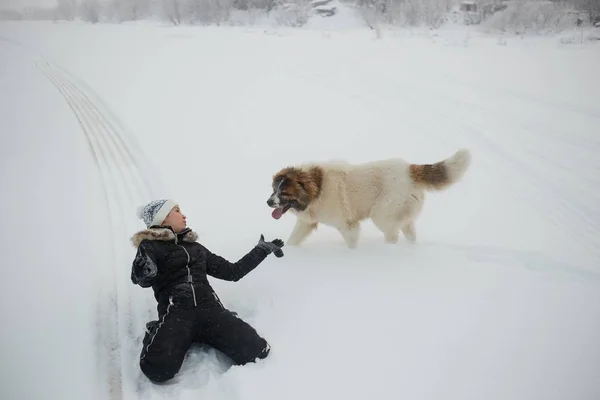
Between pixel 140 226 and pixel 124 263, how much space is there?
92cm

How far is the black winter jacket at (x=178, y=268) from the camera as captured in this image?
9.94 feet

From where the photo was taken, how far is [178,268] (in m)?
3.15

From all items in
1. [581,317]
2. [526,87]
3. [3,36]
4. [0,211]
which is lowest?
[581,317]

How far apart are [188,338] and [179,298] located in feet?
1.06

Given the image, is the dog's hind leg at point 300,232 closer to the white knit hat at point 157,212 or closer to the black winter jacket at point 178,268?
the black winter jacket at point 178,268

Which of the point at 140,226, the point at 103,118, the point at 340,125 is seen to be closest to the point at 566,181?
the point at 340,125

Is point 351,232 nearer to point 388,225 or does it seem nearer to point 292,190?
point 388,225

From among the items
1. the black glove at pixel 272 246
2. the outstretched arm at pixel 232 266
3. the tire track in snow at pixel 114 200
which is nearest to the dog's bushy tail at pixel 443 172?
the black glove at pixel 272 246

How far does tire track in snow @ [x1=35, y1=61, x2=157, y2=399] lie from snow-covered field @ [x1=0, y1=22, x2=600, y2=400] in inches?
1.0

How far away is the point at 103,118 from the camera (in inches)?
395

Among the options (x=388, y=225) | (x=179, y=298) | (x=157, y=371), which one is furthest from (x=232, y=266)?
(x=388, y=225)

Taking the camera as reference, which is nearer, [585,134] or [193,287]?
[193,287]

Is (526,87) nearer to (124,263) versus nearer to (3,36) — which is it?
(124,263)

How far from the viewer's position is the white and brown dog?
14.0ft
